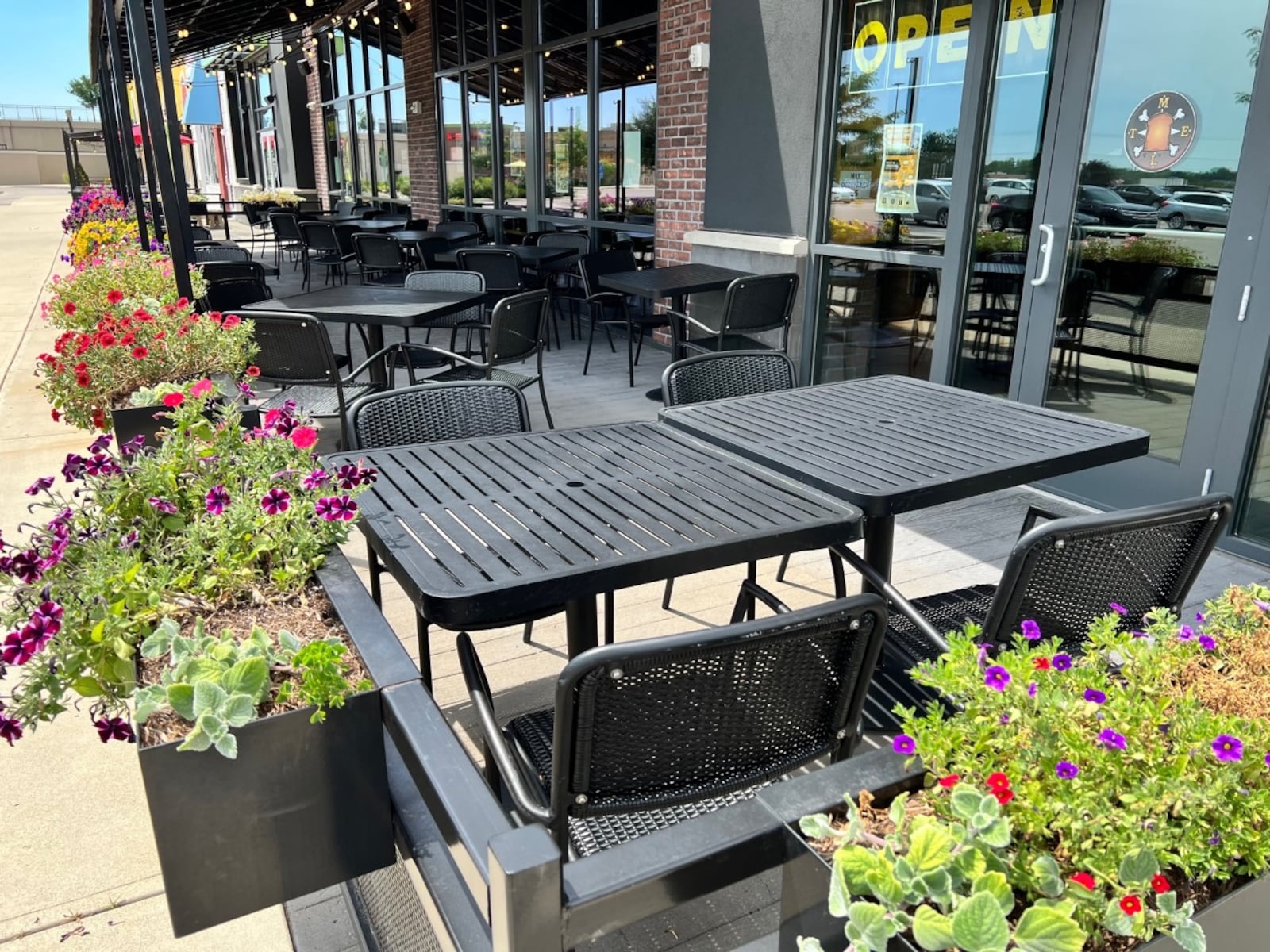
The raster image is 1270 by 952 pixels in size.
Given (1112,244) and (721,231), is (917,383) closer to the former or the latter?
(1112,244)

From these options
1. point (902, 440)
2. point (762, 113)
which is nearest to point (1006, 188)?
point (762, 113)

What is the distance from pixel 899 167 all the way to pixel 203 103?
23012 millimetres

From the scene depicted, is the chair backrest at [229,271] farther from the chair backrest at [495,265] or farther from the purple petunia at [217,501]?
the purple petunia at [217,501]

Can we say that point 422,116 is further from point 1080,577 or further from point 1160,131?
point 1080,577

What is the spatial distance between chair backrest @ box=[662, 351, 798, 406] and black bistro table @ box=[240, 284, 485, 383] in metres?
1.61

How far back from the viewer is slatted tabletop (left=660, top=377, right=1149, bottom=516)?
1832 mm

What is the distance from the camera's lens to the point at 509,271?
6164mm

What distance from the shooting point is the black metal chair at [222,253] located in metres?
7.06

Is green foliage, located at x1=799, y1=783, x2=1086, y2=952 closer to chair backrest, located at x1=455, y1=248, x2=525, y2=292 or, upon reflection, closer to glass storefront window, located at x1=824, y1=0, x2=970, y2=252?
glass storefront window, located at x1=824, y1=0, x2=970, y2=252

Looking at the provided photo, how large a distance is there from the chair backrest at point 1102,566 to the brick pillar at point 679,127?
4.91 m

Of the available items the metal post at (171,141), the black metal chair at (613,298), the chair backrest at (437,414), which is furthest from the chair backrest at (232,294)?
the chair backrest at (437,414)

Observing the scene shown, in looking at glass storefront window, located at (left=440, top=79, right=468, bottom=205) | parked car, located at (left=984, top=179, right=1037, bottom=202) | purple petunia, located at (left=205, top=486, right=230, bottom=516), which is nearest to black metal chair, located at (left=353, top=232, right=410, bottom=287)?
glass storefront window, located at (left=440, top=79, right=468, bottom=205)

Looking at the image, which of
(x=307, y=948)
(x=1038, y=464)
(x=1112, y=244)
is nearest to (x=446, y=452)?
(x=307, y=948)

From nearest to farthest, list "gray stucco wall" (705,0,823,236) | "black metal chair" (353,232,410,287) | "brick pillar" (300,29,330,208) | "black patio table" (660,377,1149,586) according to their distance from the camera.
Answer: "black patio table" (660,377,1149,586), "gray stucco wall" (705,0,823,236), "black metal chair" (353,232,410,287), "brick pillar" (300,29,330,208)
